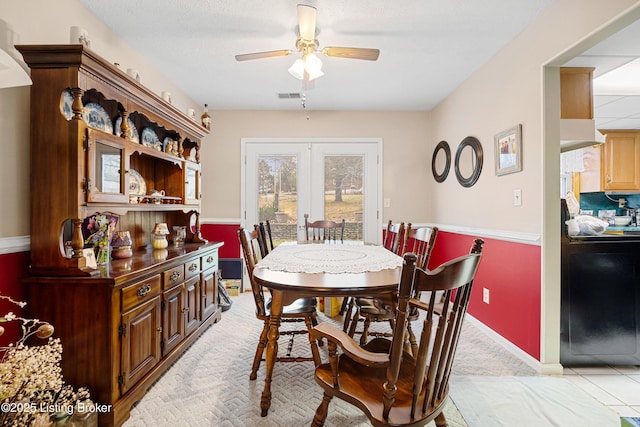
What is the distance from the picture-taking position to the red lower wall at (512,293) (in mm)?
2242

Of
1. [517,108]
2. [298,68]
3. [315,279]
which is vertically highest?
[298,68]

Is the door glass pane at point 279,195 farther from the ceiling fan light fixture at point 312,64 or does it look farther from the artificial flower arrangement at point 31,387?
the artificial flower arrangement at point 31,387

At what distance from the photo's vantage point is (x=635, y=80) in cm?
295

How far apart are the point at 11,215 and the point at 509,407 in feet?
9.36

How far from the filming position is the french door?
169 inches

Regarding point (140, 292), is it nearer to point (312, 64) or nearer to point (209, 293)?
point (209, 293)

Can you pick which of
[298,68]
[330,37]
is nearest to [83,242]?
[298,68]

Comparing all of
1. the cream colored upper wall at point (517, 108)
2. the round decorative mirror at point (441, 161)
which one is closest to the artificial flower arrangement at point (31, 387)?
the cream colored upper wall at point (517, 108)

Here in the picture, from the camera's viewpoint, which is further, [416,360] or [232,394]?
[232,394]

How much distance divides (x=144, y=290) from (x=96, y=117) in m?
1.10

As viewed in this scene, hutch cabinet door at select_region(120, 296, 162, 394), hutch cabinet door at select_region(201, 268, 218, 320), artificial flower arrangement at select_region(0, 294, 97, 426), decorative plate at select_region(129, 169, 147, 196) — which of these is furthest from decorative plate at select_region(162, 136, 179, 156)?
artificial flower arrangement at select_region(0, 294, 97, 426)

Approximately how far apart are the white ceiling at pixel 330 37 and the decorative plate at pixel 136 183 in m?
1.08

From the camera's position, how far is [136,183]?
247 centimetres

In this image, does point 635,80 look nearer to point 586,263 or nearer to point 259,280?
point 586,263
